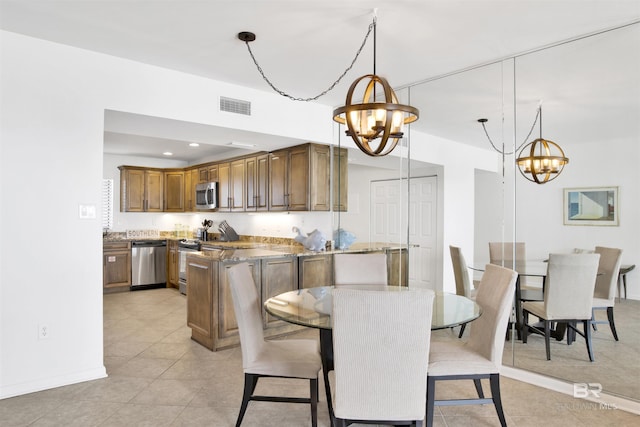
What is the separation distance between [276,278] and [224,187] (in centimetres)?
283

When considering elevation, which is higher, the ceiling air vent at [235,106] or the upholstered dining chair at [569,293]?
the ceiling air vent at [235,106]

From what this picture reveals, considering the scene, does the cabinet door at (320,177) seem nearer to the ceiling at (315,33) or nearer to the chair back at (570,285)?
the ceiling at (315,33)

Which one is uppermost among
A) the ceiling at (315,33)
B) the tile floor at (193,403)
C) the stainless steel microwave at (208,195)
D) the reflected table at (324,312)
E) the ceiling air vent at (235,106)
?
the ceiling at (315,33)

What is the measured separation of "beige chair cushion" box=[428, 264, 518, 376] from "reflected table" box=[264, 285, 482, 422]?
111mm

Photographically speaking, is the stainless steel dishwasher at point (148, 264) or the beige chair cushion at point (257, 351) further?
the stainless steel dishwasher at point (148, 264)

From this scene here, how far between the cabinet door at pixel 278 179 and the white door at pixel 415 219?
132cm

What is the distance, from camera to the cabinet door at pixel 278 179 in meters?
5.32

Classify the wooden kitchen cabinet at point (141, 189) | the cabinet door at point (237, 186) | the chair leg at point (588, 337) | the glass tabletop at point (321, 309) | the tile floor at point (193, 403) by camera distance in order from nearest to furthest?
the glass tabletop at point (321, 309) → the tile floor at point (193, 403) → the chair leg at point (588, 337) → the cabinet door at point (237, 186) → the wooden kitchen cabinet at point (141, 189)

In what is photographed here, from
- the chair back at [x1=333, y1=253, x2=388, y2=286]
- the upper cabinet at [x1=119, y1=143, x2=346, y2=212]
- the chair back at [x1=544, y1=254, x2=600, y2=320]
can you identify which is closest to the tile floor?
the chair back at [x1=544, y1=254, x2=600, y2=320]

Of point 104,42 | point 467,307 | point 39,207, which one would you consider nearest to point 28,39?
point 104,42

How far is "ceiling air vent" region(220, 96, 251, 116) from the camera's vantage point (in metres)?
3.98

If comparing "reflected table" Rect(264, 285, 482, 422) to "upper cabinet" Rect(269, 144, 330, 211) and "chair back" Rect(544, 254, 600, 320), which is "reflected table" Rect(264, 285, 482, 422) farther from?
"upper cabinet" Rect(269, 144, 330, 211)

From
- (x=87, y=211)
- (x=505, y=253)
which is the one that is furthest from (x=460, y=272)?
(x=87, y=211)

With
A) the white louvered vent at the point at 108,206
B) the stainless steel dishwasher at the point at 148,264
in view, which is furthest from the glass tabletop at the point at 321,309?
the white louvered vent at the point at 108,206
